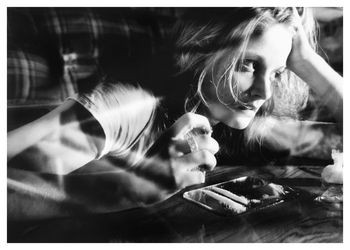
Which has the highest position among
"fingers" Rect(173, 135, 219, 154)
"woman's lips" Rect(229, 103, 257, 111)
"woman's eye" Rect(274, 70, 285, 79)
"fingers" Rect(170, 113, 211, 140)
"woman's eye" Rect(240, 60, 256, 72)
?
"woman's eye" Rect(240, 60, 256, 72)

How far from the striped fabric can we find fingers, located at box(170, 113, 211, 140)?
1.13 feet

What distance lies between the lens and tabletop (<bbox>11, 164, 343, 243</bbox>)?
1.78m

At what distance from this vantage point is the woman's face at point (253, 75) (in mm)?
1820

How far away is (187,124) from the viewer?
1821mm

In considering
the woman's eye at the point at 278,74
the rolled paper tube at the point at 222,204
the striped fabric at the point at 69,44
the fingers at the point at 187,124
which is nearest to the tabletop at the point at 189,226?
the rolled paper tube at the point at 222,204

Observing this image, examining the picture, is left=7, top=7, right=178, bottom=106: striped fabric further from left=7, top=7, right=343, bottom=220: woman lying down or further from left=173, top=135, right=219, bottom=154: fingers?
left=173, top=135, right=219, bottom=154: fingers

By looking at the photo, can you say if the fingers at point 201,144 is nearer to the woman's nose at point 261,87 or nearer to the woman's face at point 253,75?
the woman's face at point 253,75

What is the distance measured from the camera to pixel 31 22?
1808 millimetres

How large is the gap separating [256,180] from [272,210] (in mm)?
154

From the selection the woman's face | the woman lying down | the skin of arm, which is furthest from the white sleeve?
the skin of arm

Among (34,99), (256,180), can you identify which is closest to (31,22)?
(34,99)

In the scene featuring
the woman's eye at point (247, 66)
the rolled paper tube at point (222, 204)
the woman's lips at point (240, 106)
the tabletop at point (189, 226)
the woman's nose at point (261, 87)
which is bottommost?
the tabletop at point (189, 226)

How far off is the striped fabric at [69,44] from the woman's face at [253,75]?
1.21 feet
